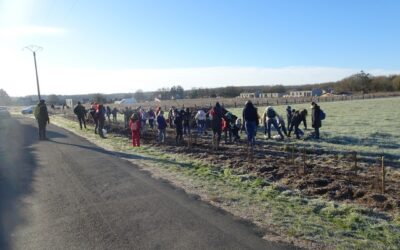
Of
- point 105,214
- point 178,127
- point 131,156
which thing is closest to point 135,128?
point 178,127

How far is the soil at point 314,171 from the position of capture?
8.42 meters

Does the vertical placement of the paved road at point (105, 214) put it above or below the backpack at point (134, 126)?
below

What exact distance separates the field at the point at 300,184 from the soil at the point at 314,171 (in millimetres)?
19

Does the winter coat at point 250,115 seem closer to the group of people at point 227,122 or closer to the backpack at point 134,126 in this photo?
the group of people at point 227,122

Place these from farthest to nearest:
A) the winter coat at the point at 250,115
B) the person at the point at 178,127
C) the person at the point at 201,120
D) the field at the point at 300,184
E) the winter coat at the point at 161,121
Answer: the person at the point at 201,120 → the winter coat at the point at 161,121 → the person at the point at 178,127 → the winter coat at the point at 250,115 → the field at the point at 300,184

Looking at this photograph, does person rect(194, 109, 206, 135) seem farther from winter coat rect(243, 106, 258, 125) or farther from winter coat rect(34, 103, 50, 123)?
winter coat rect(34, 103, 50, 123)

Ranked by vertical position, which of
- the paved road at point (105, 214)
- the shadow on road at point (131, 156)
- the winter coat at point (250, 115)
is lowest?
the shadow on road at point (131, 156)

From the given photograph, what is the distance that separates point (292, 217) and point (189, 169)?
5.00 metres

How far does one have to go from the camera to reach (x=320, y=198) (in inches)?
327

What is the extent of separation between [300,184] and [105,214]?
14.5 feet

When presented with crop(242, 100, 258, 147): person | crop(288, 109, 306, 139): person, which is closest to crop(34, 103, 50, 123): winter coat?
crop(242, 100, 258, 147): person

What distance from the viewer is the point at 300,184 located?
945 cm

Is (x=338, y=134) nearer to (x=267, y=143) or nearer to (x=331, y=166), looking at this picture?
(x=267, y=143)

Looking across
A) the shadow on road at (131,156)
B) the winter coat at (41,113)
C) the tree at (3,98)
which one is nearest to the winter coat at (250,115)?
the shadow on road at (131,156)
